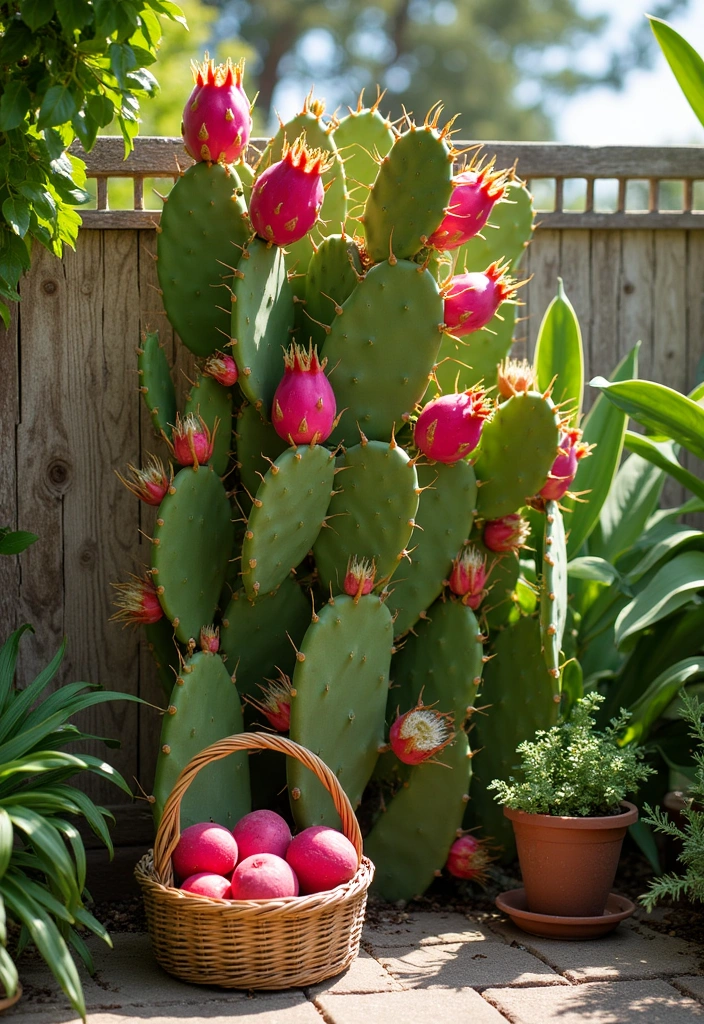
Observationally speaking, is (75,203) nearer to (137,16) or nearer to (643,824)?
(137,16)

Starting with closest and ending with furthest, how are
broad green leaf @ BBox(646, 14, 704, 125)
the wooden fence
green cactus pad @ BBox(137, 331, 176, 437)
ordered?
green cactus pad @ BBox(137, 331, 176, 437) < the wooden fence < broad green leaf @ BBox(646, 14, 704, 125)

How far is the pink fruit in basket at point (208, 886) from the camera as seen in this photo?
208 cm

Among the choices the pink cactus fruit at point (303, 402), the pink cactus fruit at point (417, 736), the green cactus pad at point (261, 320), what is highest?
the green cactus pad at point (261, 320)

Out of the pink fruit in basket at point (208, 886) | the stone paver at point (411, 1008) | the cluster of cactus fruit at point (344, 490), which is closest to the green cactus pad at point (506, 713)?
the cluster of cactus fruit at point (344, 490)

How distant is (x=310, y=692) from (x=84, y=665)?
2.41 ft

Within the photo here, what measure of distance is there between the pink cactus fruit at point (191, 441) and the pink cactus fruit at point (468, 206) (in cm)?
69

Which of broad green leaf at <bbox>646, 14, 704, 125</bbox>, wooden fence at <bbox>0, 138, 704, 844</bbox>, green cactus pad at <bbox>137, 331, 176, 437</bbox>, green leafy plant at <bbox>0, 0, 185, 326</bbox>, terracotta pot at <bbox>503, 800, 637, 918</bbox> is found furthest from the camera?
broad green leaf at <bbox>646, 14, 704, 125</bbox>

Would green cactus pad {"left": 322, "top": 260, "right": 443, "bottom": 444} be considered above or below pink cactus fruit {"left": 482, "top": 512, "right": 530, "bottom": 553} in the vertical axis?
above

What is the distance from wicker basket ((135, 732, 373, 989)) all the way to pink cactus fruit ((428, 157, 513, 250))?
3.98 feet

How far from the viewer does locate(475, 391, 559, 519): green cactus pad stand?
2.58 meters

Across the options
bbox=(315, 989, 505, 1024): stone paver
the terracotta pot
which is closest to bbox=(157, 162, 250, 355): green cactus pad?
the terracotta pot

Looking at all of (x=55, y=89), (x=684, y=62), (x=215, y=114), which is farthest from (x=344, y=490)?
(x=684, y=62)

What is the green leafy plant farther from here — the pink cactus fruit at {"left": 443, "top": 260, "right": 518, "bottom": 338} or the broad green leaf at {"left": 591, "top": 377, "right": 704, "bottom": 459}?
the broad green leaf at {"left": 591, "top": 377, "right": 704, "bottom": 459}

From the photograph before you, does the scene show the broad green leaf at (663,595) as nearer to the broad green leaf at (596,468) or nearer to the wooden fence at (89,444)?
the broad green leaf at (596,468)
